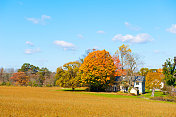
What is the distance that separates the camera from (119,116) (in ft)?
60.2

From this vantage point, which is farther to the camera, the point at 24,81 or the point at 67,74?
the point at 24,81

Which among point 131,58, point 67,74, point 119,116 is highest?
point 131,58

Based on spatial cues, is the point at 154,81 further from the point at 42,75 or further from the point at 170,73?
the point at 42,75

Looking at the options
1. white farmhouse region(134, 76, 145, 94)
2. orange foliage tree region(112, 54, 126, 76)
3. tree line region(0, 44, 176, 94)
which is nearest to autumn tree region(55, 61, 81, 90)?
tree line region(0, 44, 176, 94)

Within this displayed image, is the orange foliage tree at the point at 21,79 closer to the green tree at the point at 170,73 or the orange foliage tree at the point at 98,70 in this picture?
the orange foliage tree at the point at 98,70

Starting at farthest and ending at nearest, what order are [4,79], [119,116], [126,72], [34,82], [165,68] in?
[4,79] → [34,82] → [126,72] → [165,68] → [119,116]

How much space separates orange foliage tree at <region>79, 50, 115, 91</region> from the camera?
62375 millimetres

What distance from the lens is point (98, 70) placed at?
63.0 m

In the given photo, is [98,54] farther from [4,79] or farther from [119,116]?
[4,79]

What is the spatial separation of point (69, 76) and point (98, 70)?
→ 1064 centimetres

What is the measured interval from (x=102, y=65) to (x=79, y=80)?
889cm

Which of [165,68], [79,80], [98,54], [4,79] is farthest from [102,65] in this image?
[4,79]

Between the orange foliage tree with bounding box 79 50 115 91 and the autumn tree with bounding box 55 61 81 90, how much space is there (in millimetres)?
2790

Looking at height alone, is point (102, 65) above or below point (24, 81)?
above
